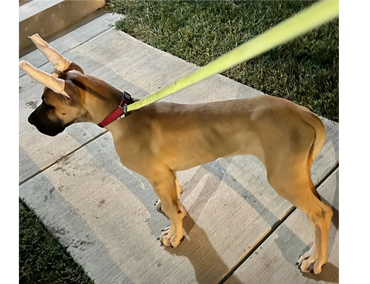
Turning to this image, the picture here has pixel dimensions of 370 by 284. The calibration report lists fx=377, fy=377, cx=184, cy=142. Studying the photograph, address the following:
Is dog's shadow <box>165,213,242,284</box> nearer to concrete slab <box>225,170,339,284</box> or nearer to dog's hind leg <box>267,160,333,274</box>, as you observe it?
concrete slab <box>225,170,339,284</box>

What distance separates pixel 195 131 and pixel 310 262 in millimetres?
1146

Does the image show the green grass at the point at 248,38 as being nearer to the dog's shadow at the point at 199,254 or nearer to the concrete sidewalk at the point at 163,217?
the concrete sidewalk at the point at 163,217

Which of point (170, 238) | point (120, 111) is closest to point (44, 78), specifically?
point (120, 111)

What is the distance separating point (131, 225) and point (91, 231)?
0.31m

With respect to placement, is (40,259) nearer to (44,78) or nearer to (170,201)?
(170,201)

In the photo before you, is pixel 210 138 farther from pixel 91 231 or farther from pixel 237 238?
pixel 91 231

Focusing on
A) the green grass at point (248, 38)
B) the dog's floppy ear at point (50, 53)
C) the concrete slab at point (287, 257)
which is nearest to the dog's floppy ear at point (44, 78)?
the dog's floppy ear at point (50, 53)

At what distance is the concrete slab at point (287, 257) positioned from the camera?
243cm

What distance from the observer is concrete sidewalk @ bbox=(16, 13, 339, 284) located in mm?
2568

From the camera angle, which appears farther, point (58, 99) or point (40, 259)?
point (40, 259)

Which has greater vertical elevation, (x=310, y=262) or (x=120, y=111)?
(x=120, y=111)

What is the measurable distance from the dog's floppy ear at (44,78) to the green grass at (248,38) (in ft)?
7.53

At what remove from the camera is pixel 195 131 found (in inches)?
87.0

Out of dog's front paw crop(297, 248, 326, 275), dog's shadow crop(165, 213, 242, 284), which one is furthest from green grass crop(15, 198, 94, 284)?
dog's front paw crop(297, 248, 326, 275)
